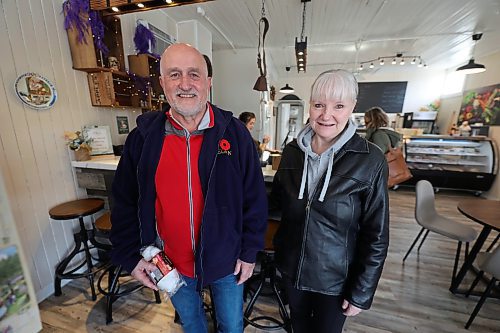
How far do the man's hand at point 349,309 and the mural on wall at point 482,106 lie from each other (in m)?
5.40

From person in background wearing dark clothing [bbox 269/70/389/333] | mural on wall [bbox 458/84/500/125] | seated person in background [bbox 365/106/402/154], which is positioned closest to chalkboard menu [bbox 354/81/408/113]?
mural on wall [bbox 458/84/500/125]

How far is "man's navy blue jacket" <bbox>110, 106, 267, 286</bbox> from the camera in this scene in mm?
934

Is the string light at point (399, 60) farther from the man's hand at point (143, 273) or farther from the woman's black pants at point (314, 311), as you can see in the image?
the man's hand at point (143, 273)

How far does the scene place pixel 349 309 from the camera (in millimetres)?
956

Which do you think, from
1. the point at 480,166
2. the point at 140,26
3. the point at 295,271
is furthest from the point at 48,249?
the point at 480,166

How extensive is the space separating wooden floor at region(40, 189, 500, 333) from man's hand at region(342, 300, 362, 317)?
91 cm

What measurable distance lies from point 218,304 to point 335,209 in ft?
2.57

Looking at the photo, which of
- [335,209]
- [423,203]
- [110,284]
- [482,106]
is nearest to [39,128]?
[110,284]

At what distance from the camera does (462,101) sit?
5160 millimetres

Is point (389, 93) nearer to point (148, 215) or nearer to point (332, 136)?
point (332, 136)

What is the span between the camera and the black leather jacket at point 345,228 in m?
0.89

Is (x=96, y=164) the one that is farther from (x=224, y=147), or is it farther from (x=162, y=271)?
(x=224, y=147)

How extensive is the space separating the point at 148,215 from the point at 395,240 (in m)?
3.08

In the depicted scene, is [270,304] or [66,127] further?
[66,127]
